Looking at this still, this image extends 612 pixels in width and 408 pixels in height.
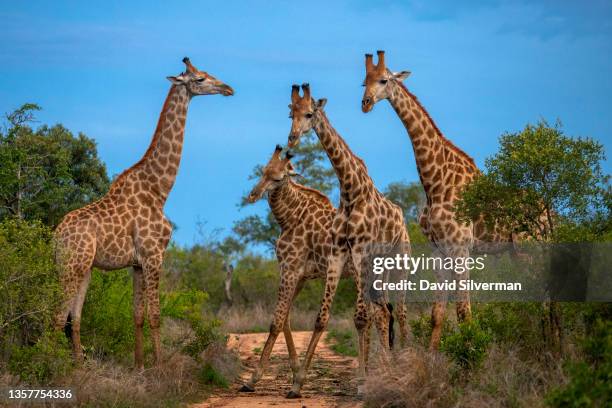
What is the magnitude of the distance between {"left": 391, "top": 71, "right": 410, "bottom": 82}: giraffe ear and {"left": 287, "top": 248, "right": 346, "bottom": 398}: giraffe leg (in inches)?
115

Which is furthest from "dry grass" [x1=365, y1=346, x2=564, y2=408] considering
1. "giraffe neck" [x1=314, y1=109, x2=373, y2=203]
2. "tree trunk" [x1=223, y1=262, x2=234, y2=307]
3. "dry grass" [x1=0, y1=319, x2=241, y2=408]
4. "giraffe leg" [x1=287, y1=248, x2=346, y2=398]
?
"tree trunk" [x1=223, y1=262, x2=234, y2=307]

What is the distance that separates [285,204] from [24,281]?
4.93m

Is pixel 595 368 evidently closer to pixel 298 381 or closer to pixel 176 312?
pixel 298 381

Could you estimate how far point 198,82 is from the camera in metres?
15.5

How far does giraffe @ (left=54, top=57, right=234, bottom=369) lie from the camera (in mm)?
13691

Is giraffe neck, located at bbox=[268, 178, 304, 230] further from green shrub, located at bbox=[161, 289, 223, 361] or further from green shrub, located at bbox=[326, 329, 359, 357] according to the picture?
green shrub, located at bbox=[326, 329, 359, 357]

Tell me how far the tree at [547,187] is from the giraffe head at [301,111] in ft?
9.79

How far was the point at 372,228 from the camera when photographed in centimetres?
1412

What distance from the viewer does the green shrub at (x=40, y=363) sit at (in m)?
11.9

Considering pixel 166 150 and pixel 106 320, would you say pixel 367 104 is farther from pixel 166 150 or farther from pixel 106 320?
pixel 106 320

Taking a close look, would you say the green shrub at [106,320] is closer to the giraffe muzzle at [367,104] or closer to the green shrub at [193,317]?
the green shrub at [193,317]

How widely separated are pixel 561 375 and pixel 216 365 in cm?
758

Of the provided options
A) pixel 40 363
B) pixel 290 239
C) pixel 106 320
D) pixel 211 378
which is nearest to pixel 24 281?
pixel 40 363

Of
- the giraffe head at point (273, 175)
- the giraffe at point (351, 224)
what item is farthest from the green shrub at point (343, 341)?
the giraffe head at point (273, 175)
